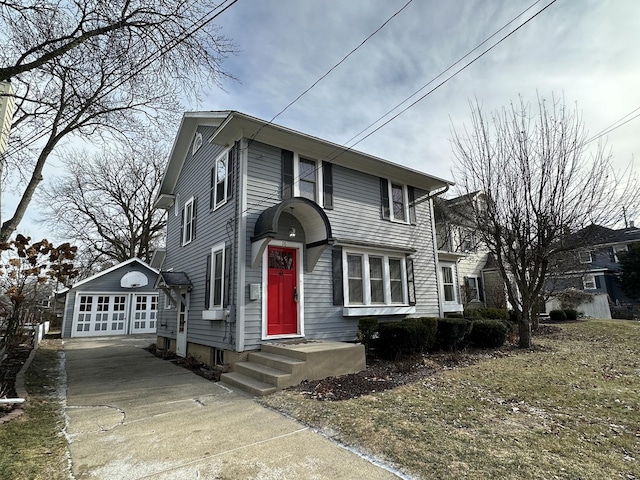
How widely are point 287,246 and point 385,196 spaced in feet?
13.1

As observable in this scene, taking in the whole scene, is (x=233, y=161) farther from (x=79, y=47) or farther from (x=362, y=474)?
(x=362, y=474)

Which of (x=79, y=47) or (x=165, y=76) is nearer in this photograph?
(x=79, y=47)

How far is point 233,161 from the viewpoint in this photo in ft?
28.2

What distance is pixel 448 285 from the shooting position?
1516 cm

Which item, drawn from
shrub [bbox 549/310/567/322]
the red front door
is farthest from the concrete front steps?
shrub [bbox 549/310/567/322]

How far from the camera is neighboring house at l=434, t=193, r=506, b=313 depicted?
50.1 ft

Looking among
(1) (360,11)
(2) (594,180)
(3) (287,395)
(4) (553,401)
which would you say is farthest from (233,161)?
(2) (594,180)

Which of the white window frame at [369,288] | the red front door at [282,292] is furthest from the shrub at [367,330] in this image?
the red front door at [282,292]

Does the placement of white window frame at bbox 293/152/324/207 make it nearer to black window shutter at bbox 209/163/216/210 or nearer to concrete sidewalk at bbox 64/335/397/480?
black window shutter at bbox 209/163/216/210

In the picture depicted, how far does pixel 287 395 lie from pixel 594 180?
947cm

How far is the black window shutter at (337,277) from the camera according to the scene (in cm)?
901

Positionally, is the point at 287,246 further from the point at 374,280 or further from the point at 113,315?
the point at 113,315

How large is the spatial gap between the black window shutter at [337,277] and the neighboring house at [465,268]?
710cm

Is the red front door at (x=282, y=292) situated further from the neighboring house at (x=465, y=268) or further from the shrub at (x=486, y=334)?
the neighboring house at (x=465, y=268)
